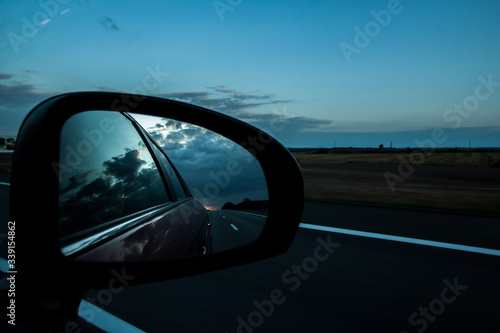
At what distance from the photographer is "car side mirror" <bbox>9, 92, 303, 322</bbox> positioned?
971 millimetres

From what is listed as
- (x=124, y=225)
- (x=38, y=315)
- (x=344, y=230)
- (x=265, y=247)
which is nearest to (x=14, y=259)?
(x=38, y=315)

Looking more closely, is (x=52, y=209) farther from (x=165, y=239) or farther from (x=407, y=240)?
(x=407, y=240)

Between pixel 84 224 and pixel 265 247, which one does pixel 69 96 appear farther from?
pixel 265 247

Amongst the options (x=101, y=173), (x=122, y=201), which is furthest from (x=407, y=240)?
(x=101, y=173)

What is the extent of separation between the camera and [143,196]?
2037mm

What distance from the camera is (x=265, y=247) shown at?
5.86 feet

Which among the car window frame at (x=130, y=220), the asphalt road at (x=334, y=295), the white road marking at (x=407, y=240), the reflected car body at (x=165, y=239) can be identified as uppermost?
the car window frame at (x=130, y=220)

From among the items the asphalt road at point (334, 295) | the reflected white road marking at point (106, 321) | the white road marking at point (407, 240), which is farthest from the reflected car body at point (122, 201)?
the white road marking at point (407, 240)

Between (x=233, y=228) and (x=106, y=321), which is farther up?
(x=233, y=228)

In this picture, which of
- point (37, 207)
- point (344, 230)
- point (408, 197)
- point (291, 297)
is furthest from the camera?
point (408, 197)

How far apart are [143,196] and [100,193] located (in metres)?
0.49

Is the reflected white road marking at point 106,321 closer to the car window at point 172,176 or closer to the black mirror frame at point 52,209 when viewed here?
the car window at point 172,176

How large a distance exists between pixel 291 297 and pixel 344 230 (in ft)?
9.84

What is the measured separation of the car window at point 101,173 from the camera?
4.21 feet
